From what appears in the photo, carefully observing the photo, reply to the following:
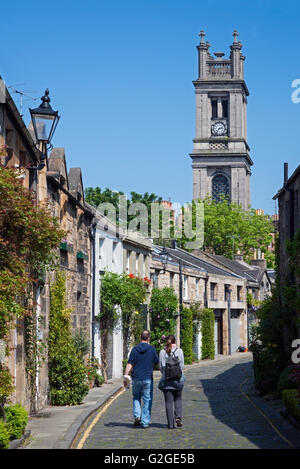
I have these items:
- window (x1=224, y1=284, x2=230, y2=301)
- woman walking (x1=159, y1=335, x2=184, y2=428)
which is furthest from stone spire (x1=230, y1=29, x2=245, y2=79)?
woman walking (x1=159, y1=335, x2=184, y2=428)

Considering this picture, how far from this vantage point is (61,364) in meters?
19.5

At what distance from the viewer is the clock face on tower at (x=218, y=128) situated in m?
103

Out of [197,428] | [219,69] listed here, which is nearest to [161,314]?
[197,428]

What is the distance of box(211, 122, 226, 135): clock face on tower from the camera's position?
10319 cm

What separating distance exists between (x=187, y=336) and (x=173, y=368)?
2621 centimetres

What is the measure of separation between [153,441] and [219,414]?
15.5ft

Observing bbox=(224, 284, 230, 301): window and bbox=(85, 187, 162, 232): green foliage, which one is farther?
bbox=(85, 187, 162, 232): green foliage

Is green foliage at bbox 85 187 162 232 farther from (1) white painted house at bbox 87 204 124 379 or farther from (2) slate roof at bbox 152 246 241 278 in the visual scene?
(1) white painted house at bbox 87 204 124 379

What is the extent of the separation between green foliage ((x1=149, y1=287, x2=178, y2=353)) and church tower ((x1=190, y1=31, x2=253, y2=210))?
61598 mm

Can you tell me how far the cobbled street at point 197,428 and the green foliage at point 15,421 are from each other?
1.14 metres

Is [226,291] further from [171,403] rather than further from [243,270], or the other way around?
A: [171,403]

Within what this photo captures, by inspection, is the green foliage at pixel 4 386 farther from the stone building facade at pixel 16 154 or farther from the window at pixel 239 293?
the window at pixel 239 293
